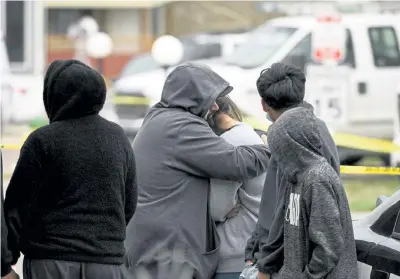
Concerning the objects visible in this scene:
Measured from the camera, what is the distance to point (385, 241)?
459 centimetres

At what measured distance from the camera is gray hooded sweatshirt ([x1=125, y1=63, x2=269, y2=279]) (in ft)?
16.8

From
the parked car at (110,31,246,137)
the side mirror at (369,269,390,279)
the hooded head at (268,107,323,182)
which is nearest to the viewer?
A: the side mirror at (369,269,390,279)

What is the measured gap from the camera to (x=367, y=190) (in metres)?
14.8

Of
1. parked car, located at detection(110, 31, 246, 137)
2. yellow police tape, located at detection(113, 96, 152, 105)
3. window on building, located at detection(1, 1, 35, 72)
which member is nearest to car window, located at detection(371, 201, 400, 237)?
parked car, located at detection(110, 31, 246, 137)

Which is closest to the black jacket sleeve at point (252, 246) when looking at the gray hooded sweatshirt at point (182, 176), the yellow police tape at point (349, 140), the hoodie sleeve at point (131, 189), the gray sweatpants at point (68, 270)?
the gray hooded sweatshirt at point (182, 176)

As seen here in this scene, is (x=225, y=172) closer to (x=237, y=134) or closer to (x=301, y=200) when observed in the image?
(x=237, y=134)

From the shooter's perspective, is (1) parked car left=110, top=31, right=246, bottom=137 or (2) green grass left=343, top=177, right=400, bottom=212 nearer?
(2) green grass left=343, top=177, right=400, bottom=212

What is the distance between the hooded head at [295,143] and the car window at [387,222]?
0.50m

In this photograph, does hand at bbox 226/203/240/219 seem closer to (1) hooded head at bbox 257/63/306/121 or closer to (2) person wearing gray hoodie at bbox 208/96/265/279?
(2) person wearing gray hoodie at bbox 208/96/265/279

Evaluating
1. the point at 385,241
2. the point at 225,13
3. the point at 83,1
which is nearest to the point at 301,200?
the point at 385,241

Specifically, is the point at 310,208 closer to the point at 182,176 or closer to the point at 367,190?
the point at 182,176

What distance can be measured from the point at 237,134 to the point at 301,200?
3.57ft

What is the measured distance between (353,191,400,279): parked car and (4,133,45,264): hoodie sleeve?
1510 mm

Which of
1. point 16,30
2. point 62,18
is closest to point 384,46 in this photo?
point 16,30
